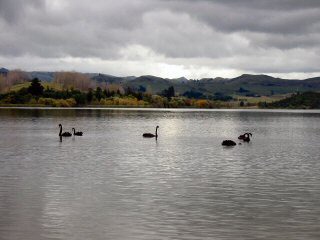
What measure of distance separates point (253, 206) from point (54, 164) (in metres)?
23.5

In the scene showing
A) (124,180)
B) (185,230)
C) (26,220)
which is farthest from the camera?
(124,180)

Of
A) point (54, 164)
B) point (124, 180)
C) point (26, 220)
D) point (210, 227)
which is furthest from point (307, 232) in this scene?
point (54, 164)

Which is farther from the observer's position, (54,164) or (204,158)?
(204,158)

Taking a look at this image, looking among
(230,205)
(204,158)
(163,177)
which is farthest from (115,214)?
(204,158)

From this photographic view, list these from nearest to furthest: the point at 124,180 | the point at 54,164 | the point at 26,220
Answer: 1. the point at 26,220
2. the point at 124,180
3. the point at 54,164

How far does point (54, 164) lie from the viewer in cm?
4759

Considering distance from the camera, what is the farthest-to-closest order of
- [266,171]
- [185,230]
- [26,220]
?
1. [266,171]
2. [26,220]
3. [185,230]

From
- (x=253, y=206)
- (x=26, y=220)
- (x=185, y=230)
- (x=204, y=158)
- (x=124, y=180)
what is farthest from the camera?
(x=204, y=158)

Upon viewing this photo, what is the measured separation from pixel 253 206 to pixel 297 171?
16969 mm

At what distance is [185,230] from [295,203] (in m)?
9.45

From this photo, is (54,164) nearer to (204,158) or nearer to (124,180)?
(124,180)

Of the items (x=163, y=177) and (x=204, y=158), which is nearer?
(x=163, y=177)

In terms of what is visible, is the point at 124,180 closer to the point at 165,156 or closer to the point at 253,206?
the point at 253,206

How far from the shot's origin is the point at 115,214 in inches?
1053
